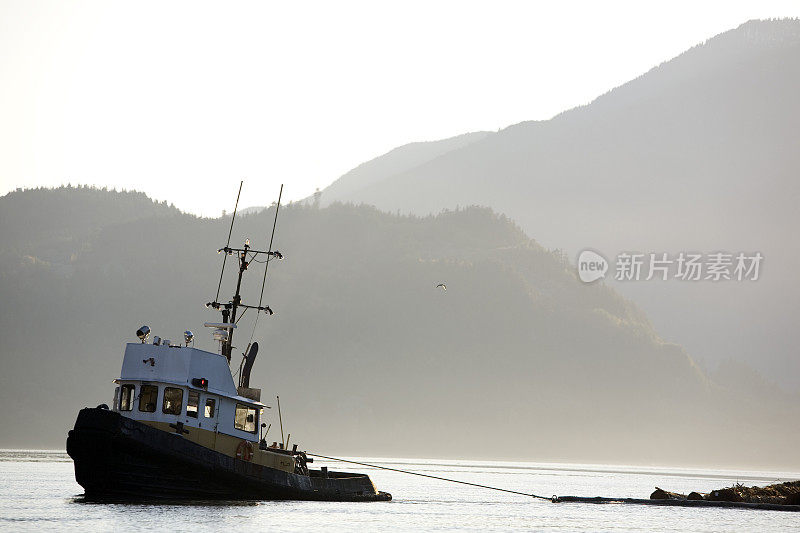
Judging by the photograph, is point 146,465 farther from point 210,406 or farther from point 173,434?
point 210,406

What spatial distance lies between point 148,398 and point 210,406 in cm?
317

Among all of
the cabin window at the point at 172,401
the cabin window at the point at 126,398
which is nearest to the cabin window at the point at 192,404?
the cabin window at the point at 172,401

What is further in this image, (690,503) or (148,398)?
(690,503)

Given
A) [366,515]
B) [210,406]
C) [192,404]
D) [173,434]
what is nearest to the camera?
[173,434]

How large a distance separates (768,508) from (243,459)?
41.8 meters

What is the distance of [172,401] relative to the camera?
50.9 metres

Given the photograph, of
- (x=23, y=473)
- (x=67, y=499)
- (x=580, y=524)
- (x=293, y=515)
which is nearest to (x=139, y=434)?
(x=293, y=515)

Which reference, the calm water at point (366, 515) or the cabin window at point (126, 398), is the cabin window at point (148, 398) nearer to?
the cabin window at point (126, 398)

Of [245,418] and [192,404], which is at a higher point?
[192,404]

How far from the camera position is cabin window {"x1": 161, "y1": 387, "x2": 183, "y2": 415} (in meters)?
50.8

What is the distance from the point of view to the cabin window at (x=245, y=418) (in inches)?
2117

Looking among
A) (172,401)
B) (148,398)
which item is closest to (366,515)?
(172,401)

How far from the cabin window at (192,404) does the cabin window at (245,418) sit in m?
2.69

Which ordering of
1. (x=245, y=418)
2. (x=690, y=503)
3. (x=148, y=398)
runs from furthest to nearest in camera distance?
1. (x=690, y=503)
2. (x=245, y=418)
3. (x=148, y=398)
